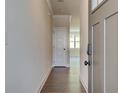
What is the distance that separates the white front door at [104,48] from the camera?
4.73ft

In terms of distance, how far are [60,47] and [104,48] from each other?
8.05m

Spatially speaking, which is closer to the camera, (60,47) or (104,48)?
(104,48)

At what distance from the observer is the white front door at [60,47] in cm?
967

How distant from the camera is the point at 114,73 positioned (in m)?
1.45

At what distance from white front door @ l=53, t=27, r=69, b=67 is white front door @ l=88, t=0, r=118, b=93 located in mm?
7414

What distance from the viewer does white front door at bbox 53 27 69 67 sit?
9672mm

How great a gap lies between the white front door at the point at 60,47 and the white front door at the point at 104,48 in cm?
741

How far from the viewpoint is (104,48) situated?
1709mm

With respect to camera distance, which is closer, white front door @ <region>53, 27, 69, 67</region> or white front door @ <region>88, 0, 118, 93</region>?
white front door @ <region>88, 0, 118, 93</region>

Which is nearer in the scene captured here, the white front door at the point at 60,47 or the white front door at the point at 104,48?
the white front door at the point at 104,48

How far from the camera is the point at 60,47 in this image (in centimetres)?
974
